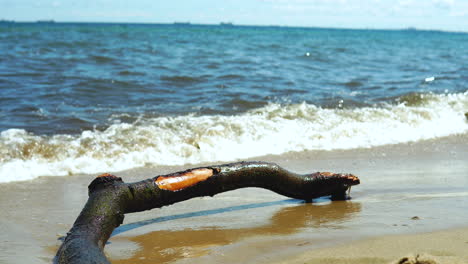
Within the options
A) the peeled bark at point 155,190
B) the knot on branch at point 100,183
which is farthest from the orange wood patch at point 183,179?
the knot on branch at point 100,183

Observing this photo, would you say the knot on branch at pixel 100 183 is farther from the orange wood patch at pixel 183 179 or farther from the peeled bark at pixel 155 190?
the orange wood patch at pixel 183 179

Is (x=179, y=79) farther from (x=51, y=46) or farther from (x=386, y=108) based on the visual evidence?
(x=51, y=46)

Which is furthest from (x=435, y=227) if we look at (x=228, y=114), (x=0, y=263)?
(x=228, y=114)

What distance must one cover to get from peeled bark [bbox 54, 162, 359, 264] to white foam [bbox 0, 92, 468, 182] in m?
2.51

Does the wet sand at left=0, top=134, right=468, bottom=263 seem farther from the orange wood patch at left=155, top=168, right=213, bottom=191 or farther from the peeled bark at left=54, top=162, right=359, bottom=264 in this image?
the orange wood patch at left=155, top=168, right=213, bottom=191

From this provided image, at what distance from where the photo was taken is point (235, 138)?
738cm

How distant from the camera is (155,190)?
341 centimetres

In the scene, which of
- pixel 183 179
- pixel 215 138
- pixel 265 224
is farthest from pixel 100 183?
pixel 215 138

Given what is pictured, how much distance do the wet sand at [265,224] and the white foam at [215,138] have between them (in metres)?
0.55

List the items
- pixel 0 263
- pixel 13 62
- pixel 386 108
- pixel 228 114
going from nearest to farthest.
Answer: pixel 0 263, pixel 228 114, pixel 386 108, pixel 13 62

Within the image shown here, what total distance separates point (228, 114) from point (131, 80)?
399 centimetres

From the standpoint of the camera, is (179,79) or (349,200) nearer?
(349,200)

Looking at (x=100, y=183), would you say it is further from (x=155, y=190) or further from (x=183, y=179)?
(x=183, y=179)

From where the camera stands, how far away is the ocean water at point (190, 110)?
650 centimetres
